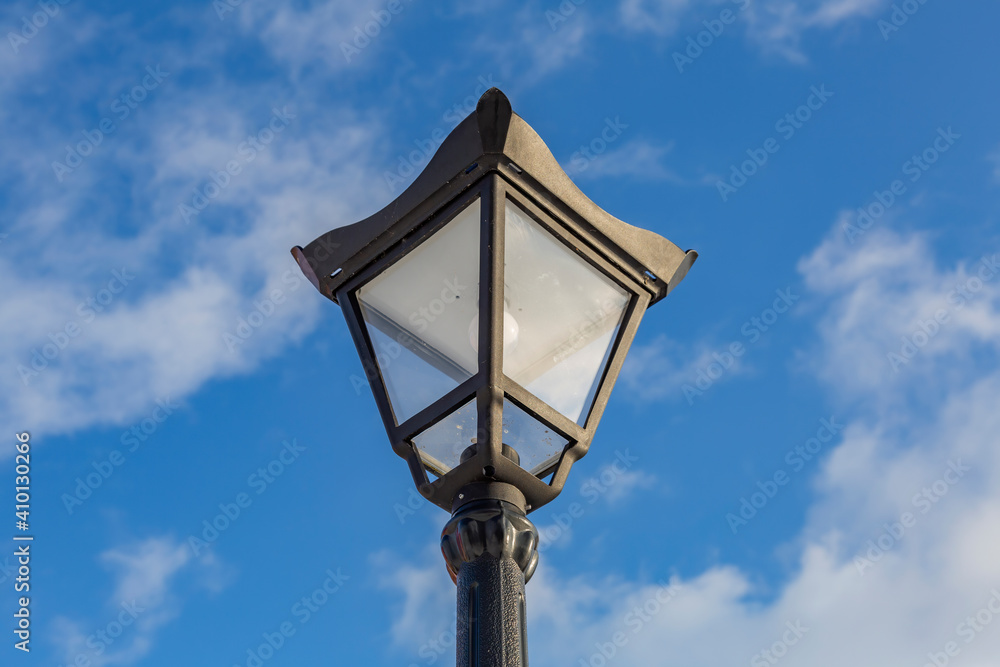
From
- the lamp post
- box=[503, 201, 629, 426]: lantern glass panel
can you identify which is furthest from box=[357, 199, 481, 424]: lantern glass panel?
box=[503, 201, 629, 426]: lantern glass panel

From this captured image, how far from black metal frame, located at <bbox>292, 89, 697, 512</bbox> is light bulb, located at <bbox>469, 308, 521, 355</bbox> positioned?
102mm

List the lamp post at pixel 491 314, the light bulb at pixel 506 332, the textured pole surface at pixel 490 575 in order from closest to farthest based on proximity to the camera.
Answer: the textured pole surface at pixel 490 575, the lamp post at pixel 491 314, the light bulb at pixel 506 332

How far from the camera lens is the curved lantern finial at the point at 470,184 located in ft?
9.84

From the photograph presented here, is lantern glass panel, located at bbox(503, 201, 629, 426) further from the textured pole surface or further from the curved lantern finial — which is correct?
the textured pole surface

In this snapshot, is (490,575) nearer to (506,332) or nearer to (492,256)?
(506,332)

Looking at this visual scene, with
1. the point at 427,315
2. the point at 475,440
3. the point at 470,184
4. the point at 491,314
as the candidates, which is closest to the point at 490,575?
the point at 475,440

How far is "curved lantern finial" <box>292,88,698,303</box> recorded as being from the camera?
3.00 meters

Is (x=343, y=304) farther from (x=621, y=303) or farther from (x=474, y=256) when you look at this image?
(x=621, y=303)

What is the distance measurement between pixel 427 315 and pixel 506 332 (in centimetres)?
28

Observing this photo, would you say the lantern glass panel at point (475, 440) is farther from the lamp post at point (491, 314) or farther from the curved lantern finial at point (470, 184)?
the curved lantern finial at point (470, 184)

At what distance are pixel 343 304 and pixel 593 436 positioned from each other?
2.97 ft

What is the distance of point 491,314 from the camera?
2801 millimetres

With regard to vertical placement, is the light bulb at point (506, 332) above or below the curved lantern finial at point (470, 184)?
below

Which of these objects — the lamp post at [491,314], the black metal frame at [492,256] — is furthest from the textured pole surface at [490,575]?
the black metal frame at [492,256]
